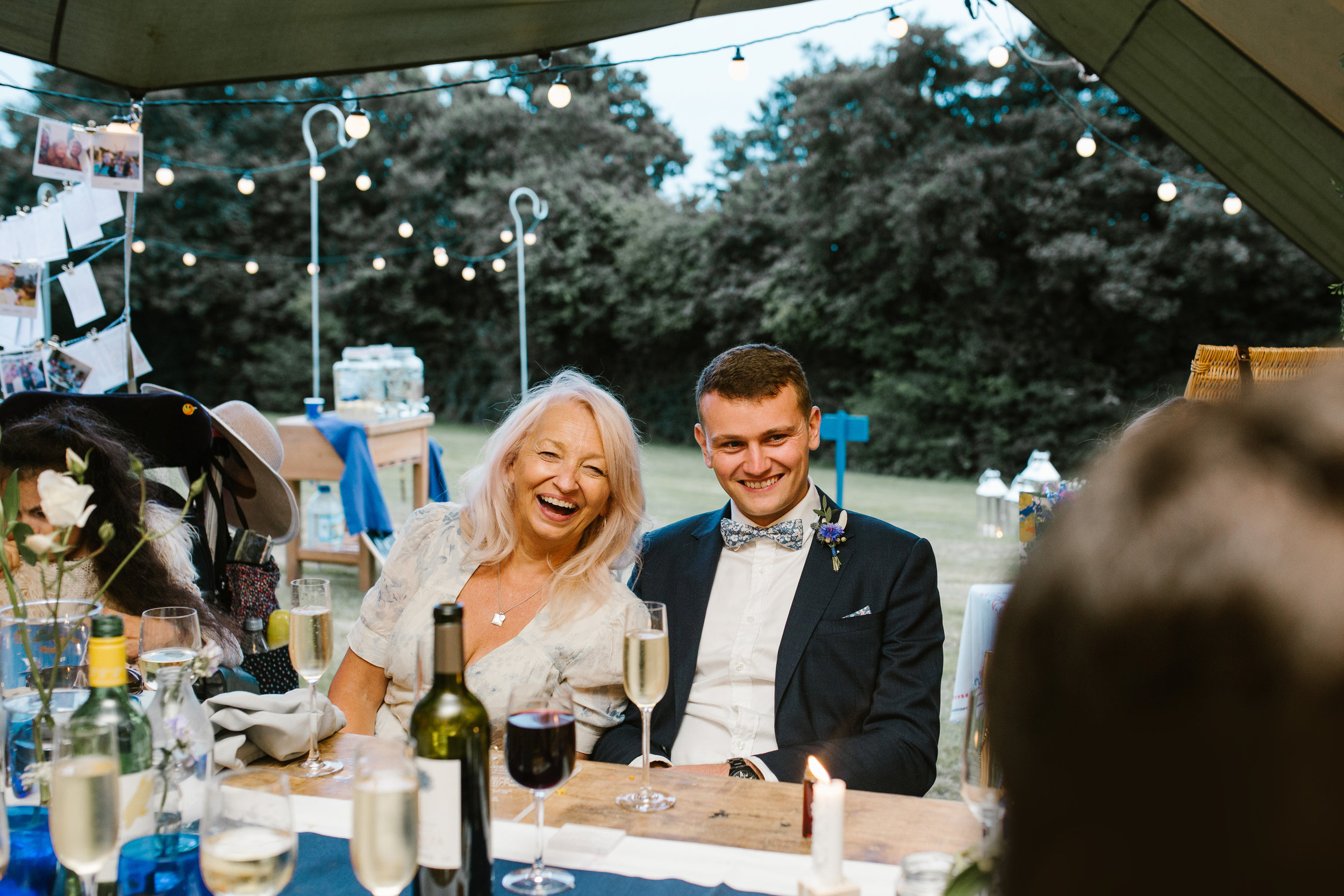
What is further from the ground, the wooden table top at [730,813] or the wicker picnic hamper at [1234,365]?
the wicker picnic hamper at [1234,365]

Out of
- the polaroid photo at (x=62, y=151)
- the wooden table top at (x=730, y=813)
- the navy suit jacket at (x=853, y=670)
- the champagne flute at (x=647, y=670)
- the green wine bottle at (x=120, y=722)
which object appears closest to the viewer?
the green wine bottle at (x=120, y=722)

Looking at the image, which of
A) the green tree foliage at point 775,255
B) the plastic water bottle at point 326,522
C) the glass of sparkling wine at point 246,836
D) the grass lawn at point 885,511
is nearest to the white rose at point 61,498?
the glass of sparkling wine at point 246,836

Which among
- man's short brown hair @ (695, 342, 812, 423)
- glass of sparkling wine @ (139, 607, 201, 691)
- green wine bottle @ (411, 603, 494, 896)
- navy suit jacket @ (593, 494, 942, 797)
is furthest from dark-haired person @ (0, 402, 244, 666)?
green wine bottle @ (411, 603, 494, 896)

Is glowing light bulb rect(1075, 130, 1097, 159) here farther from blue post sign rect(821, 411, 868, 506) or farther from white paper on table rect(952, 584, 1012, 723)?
white paper on table rect(952, 584, 1012, 723)

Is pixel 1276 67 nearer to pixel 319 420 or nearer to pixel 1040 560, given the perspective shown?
pixel 1040 560

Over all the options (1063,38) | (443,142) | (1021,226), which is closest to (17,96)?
(443,142)

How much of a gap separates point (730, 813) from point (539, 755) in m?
0.35

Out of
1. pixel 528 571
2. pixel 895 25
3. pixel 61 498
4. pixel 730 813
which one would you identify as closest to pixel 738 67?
pixel 895 25

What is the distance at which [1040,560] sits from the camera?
1.41 feet

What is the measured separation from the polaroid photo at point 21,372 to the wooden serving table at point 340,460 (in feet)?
5.24

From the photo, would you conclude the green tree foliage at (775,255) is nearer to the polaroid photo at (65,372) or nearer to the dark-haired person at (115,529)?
the polaroid photo at (65,372)

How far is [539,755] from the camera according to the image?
1.20 m

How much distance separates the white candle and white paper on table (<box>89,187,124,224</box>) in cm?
401

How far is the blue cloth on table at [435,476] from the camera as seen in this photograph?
678 cm
